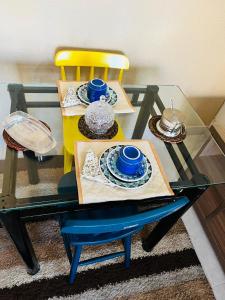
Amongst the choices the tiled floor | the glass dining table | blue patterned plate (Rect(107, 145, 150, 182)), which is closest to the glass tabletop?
the glass dining table

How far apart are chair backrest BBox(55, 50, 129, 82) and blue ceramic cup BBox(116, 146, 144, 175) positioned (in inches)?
25.8

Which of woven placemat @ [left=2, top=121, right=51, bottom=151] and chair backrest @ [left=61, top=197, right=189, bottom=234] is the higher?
chair backrest @ [left=61, top=197, right=189, bottom=234]

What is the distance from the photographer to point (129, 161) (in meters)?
0.74

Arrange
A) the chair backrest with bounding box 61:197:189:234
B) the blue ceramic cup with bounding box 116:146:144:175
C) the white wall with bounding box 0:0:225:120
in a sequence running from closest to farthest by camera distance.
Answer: the chair backrest with bounding box 61:197:189:234 → the blue ceramic cup with bounding box 116:146:144:175 → the white wall with bounding box 0:0:225:120

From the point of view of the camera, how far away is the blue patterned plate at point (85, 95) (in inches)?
40.2

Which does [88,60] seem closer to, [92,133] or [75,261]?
[92,133]

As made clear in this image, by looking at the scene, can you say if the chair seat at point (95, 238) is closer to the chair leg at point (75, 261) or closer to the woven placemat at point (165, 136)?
the chair leg at point (75, 261)

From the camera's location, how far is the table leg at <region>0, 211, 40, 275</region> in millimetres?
758

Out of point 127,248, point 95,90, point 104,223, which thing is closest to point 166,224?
point 127,248

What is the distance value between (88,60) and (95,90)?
1.07ft

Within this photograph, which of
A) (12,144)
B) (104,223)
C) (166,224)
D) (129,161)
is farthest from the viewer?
(166,224)

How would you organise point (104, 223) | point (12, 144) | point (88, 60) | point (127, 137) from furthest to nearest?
point (88, 60) → point (127, 137) → point (12, 144) → point (104, 223)

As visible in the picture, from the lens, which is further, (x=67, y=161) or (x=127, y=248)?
(x=127, y=248)

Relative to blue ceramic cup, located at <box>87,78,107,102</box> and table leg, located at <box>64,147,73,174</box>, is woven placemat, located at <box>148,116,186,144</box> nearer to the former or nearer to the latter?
blue ceramic cup, located at <box>87,78,107,102</box>
